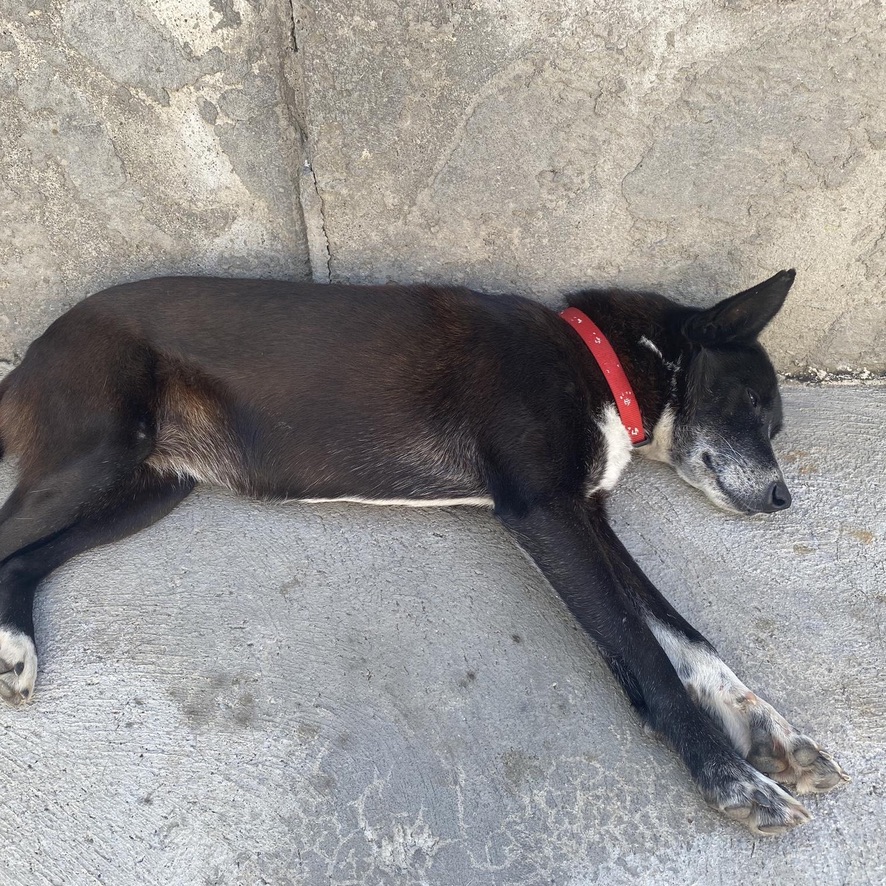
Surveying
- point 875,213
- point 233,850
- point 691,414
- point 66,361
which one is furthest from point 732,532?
point 66,361

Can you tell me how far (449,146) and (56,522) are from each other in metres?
1.71

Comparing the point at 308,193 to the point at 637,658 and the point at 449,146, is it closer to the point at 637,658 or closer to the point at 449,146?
the point at 449,146

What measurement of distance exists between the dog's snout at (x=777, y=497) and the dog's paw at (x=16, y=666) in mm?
2206

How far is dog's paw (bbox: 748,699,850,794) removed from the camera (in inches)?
72.8

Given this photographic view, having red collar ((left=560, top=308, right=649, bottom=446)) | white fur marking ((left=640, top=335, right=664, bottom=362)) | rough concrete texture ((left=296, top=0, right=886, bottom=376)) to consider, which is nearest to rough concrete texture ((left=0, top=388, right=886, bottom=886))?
red collar ((left=560, top=308, right=649, bottom=446))

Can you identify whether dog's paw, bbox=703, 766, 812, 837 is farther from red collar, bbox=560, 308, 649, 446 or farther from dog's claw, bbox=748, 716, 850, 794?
red collar, bbox=560, 308, 649, 446

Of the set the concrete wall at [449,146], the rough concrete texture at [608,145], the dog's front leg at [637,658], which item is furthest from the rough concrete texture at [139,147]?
the dog's front leg at [637,658]

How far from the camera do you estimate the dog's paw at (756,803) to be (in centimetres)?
173

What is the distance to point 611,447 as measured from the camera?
245cm

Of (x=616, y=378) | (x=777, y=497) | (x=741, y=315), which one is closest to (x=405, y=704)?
(x=616, y=378)

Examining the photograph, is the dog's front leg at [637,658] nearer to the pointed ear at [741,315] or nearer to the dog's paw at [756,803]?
the dog's paw at [756,803]

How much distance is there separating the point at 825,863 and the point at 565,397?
1343 millimetres

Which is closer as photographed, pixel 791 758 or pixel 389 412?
pixel 791 758

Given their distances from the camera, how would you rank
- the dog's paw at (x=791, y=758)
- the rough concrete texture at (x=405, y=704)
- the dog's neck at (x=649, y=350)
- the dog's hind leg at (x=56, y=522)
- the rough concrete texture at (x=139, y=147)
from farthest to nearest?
1. the dog's neck at (x=649, y=350)
2. the rough concrete texture at (x=139, y=147)
3. the dog's hind leg at (x=56, y=522)
4. the dog's paw at (x=791, y=758)
5. the rough concrete texture at (x=405, y=704)
